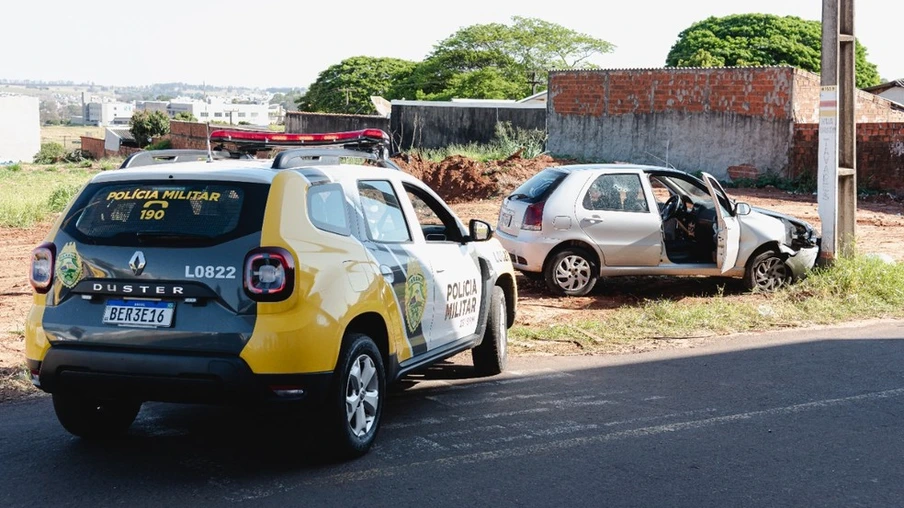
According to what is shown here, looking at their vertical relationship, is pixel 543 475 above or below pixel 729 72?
below

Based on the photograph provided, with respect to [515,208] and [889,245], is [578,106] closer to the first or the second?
[889,245]

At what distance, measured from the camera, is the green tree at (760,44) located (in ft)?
219

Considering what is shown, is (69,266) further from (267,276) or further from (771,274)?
(771,274)

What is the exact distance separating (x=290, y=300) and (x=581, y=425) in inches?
94.1

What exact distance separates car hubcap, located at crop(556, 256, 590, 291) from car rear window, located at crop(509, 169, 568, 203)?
→ 807mm

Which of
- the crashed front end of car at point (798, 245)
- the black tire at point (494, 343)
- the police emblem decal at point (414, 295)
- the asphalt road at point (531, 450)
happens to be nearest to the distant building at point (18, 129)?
the crashed front end of car at point (798, 245)

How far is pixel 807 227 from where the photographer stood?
1338cm

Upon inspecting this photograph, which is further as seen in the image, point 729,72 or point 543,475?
point 729,72

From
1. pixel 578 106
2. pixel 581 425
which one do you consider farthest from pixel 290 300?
pixel 578 106

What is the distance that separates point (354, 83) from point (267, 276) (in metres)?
78.4

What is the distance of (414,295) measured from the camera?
6.97 m

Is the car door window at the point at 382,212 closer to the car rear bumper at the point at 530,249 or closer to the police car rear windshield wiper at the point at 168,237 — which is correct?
the police car rear windshield wiper at the point at 168,237

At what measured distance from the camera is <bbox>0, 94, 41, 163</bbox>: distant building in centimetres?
10319

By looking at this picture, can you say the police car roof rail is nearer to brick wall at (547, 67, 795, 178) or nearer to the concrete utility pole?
the concrete utility pole
